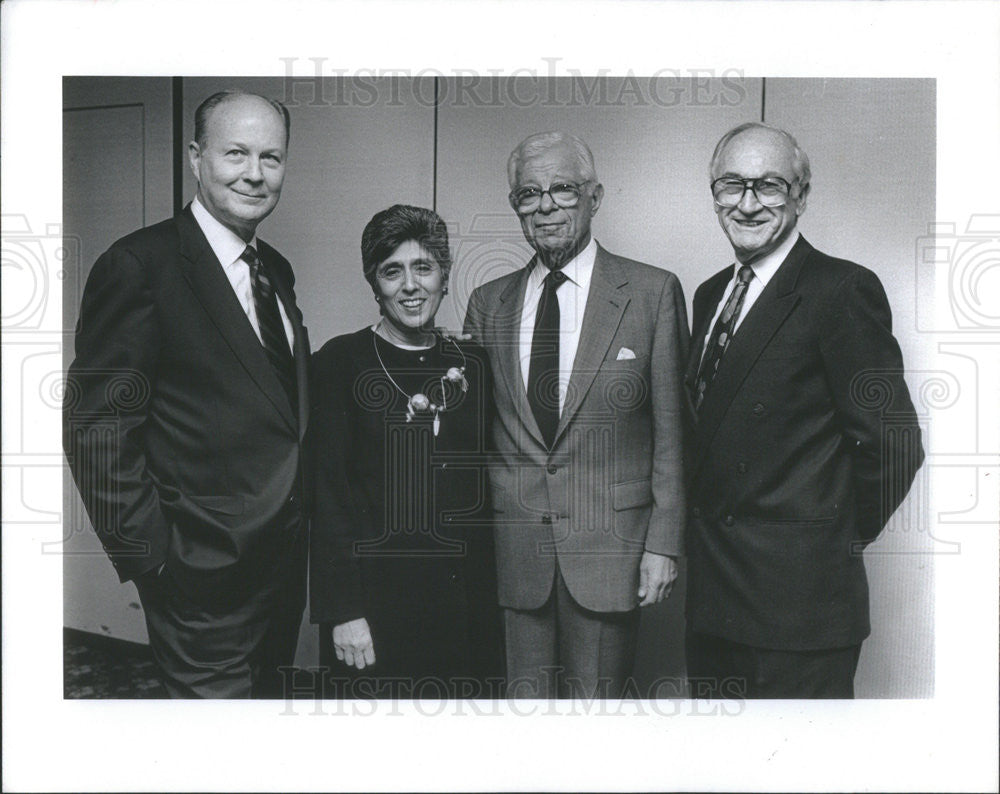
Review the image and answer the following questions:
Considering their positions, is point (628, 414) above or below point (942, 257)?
below

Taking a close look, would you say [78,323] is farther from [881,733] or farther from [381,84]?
[881,733]

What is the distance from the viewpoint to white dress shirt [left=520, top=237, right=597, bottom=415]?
112 inches

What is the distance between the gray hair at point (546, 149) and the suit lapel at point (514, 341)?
26 cm

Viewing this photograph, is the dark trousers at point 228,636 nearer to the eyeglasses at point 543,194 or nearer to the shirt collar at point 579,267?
the shirt collar at point 579,267

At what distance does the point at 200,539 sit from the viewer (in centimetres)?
281

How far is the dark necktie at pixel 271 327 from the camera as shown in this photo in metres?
2.83

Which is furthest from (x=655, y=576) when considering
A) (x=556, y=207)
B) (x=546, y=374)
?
(x=556, y=207)

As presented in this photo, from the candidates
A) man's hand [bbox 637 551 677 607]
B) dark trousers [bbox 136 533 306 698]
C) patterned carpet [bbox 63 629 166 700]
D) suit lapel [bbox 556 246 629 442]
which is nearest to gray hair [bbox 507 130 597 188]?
suit lapel [bbox 556 246 629 442]

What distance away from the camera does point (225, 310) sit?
9.16ft

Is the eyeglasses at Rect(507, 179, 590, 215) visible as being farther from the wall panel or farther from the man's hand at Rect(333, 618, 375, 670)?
the man's hand at Rect(333, 618, 375, 670)

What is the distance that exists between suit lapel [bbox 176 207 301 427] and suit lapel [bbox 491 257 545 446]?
596 mm

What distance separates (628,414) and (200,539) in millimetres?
1202

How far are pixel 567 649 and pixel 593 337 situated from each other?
855 millimetres

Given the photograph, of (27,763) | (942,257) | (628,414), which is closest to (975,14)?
(942,257)
